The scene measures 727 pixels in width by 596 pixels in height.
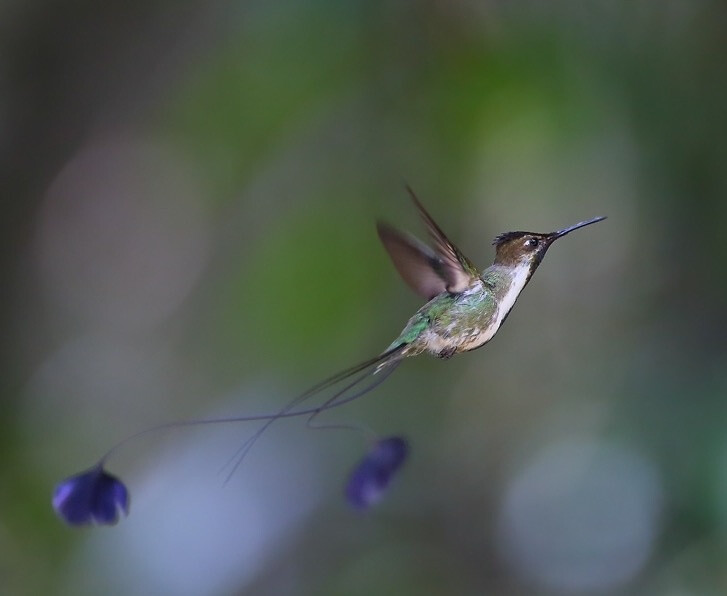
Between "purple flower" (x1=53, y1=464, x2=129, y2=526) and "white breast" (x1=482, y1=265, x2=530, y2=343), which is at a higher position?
"purple flower" (x1=53, y1=464, x2=129, y2=526)

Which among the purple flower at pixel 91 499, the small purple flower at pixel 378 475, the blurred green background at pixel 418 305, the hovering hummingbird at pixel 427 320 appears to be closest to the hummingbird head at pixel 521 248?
the hovering hummingbird at pixel 427 320

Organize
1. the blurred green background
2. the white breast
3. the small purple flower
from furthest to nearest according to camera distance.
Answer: the blurred green background → the small purple flower → the white breast

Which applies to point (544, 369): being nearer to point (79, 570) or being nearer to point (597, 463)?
point (597, 463)

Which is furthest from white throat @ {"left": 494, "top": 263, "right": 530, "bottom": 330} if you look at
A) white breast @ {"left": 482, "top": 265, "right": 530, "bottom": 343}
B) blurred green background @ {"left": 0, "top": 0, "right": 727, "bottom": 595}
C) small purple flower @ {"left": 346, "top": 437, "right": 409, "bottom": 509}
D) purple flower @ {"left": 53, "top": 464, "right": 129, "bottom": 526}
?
blurred green background @ {"left": 0, "top": 0, "right": 727, "bottom": 595}

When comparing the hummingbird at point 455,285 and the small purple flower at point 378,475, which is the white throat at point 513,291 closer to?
the hummingbird at point 455,285

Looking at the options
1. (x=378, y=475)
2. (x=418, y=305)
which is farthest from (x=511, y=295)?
(x=418, y=305)

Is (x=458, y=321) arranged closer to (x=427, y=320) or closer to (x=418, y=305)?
(x=427, y=320)

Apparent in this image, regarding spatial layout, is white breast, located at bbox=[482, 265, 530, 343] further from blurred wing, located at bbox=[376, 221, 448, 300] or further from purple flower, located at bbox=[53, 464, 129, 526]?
purple flower, located at bbox=[53, 464, 129, 526]

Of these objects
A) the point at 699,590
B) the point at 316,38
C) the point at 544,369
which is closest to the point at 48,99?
the point at 316,38
